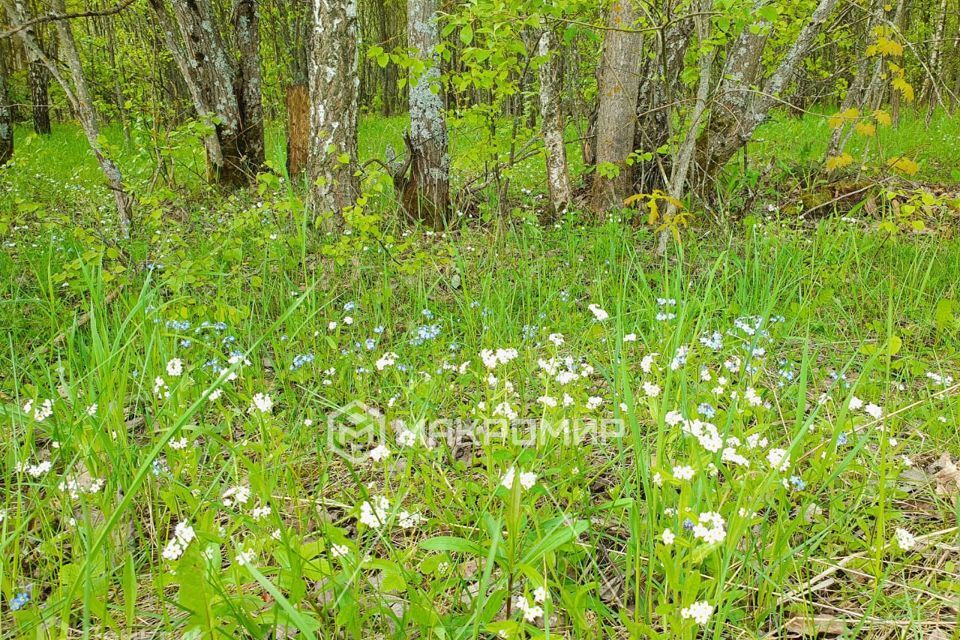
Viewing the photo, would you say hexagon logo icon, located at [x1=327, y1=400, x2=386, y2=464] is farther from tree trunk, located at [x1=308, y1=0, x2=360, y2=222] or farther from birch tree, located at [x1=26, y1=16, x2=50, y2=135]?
birch tree, located at [x1=26, y1=16, x2=50, y2=135]

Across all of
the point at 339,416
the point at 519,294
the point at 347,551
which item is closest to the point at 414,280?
the point at 519,294

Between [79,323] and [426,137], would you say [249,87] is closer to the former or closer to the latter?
[426,137]

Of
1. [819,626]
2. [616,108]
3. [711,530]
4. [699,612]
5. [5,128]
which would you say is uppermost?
[616,108]

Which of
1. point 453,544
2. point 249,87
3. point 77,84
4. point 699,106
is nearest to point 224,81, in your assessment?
point 249,87

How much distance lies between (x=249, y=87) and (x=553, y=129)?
393 cm

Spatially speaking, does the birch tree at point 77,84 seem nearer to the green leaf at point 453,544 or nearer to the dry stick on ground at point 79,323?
the dry stick on ground at point 79,323

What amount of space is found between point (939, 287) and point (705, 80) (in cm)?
192

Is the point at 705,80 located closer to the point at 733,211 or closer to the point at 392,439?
the point at 733,211

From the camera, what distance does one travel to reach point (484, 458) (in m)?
1.97

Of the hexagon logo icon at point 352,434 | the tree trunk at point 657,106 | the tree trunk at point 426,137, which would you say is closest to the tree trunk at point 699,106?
the tree trunk at point 657,106

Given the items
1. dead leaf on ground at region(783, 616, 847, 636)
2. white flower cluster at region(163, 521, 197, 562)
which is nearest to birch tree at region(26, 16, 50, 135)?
white flower cluster at region(163, 521, 197, 562)

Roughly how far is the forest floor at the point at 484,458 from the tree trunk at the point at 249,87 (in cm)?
324

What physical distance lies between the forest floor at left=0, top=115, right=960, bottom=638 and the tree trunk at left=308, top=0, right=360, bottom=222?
0.80m

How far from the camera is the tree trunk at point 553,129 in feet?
17.1
